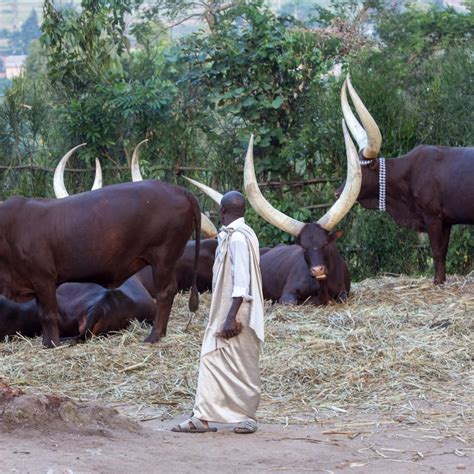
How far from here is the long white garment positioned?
5910 millimetres

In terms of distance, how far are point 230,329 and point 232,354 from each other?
0.15 m

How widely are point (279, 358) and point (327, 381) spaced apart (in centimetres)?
57

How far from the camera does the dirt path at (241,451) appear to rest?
16.4 ft

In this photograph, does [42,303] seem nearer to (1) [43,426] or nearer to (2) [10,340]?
(2) [10,340]

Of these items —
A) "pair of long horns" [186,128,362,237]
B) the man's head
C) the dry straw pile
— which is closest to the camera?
the man's head

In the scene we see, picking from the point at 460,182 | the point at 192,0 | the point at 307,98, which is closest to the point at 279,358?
the point at 460,182

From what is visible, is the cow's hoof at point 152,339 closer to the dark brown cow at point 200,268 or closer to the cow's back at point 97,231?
the cow's back at point 97,231

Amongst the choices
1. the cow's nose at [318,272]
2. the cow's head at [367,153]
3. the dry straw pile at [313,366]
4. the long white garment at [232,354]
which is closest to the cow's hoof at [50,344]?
the dry straw pile at [313,366]

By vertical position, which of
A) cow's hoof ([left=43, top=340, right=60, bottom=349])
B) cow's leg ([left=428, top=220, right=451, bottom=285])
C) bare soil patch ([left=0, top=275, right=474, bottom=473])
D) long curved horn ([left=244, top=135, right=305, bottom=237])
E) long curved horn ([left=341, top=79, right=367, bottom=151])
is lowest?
cow's hoof ([left=43, top=340, right=60, bottom=349])

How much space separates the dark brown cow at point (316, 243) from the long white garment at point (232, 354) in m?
3.86

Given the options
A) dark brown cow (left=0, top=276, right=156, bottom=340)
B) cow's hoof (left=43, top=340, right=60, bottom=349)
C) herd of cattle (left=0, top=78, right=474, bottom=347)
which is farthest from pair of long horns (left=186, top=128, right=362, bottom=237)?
cow's hoof (left=43, top=340, right=60, bottom=349)

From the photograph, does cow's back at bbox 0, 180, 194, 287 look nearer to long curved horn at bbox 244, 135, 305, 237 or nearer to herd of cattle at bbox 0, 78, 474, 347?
herd of cattle at bbox 0, 78, 474, 347

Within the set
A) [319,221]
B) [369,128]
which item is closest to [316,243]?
[319,221]

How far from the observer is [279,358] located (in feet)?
24.8
